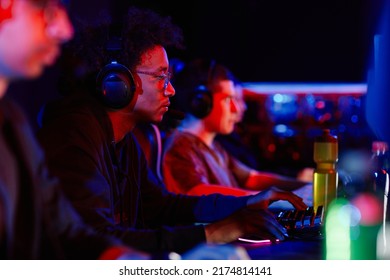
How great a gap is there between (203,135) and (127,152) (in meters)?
0.92

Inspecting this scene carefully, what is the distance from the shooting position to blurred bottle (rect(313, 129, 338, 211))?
1819mm

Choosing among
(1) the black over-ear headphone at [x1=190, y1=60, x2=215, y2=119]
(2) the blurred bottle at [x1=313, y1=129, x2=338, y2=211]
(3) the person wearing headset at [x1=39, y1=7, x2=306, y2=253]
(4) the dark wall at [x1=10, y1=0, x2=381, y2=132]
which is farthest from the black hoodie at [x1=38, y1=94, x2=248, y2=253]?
(4) the dark wall at [x1=10, y1=0, x2=381, y2=132]

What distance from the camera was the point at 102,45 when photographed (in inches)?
65.8

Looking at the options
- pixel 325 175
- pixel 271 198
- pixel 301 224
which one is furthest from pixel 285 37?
pixel 301 224

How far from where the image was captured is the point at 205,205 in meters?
1.84

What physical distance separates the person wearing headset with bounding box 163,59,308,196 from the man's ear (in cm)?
125

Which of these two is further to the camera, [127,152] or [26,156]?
[127,152]

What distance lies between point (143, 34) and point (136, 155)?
1.16 feet

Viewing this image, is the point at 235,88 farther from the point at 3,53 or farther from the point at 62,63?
the point at 3,53

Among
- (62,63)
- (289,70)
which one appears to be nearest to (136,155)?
(62,63)

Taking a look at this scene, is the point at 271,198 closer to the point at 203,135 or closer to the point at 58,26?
the point at 58,26

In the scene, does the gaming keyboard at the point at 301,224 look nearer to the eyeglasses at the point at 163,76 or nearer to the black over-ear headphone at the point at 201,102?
the eyeglasses at the point at 163,76

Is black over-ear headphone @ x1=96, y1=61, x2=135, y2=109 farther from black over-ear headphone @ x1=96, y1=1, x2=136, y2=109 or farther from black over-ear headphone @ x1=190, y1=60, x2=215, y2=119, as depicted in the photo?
black over-ear headphone @ x1=190, y1=60, x2=215, y2=119

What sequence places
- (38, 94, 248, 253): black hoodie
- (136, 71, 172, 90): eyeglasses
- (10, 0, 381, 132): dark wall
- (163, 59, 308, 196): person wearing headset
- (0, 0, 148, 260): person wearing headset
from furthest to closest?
(10, 0, 381, 132): dark wall
(163, 59, 308, 196): person wearing headset
(136, 71, 172, 90): eyeglasses
(38, 94, 248, 253): black hoodie
(0, 0, 148, 260): person wearing headset
